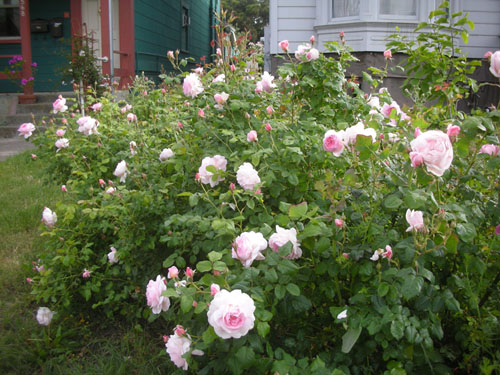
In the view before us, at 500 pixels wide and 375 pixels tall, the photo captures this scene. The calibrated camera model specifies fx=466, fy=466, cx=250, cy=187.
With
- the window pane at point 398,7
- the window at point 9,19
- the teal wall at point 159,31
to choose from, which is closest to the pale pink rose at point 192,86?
the window pane at point 398,7

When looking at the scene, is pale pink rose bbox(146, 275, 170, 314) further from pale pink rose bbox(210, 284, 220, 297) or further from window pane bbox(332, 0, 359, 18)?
window pane bbox(332, 0, 359, 18)

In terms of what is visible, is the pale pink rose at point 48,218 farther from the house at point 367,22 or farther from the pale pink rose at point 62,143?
the house at point 367,22

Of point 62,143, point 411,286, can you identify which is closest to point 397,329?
point 411,286

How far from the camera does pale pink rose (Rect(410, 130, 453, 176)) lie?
1232mm

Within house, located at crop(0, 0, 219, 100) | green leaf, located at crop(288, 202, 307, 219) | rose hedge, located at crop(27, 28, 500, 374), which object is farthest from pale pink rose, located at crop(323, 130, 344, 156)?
house, located at crop(0, 0, 219, 100)

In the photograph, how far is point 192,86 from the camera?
2.14 metres

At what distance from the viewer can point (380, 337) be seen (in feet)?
4.43

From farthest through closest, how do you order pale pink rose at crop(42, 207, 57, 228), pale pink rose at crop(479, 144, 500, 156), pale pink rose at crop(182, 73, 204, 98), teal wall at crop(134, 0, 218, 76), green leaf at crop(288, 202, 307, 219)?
teal wall at crop(134, 0, 218, 76), pale pink rose at crop(42, 207, 57, 228), pale pink rose at crop(182, 73, 204, 98), pale pink rose at crop(479, 144, 500, 156), green leaf at crop(288, 202, 307, 219)

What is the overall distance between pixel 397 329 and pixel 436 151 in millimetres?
495

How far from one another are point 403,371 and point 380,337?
0.11m

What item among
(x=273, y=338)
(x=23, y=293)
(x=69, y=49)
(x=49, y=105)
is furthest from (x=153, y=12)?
(x=273, y=338)

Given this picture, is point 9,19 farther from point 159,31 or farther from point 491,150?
point 491,150

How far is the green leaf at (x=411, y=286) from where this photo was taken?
4.11 feet

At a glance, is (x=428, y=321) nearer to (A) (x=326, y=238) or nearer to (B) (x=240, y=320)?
(A) (x=326, y=238)
